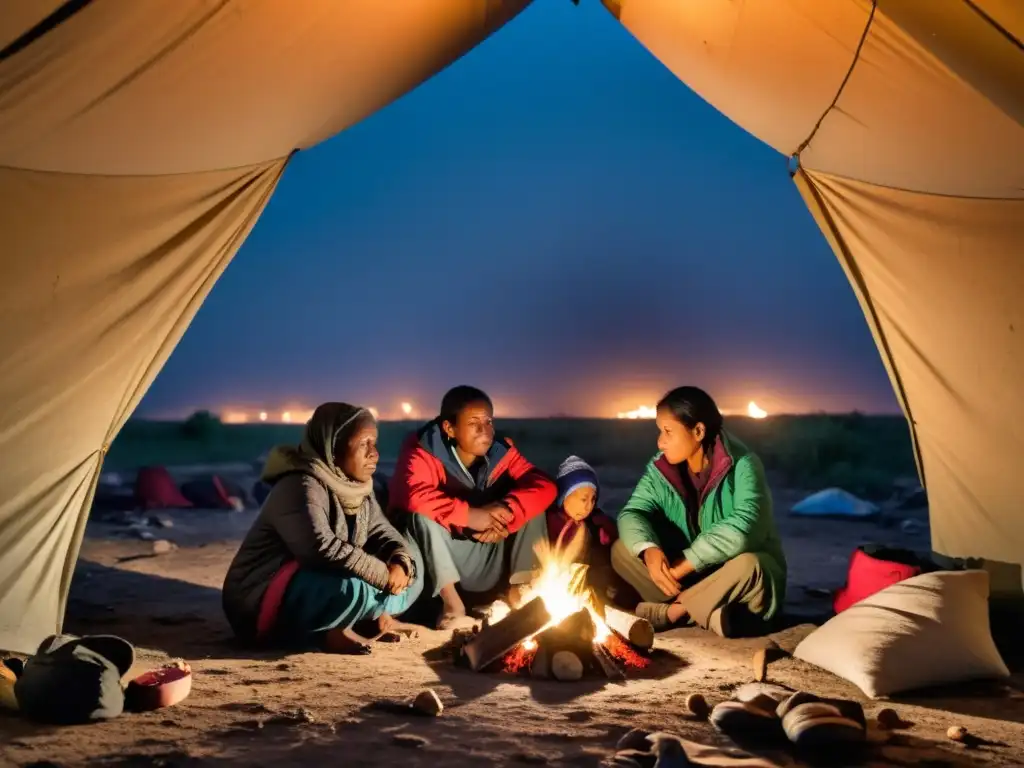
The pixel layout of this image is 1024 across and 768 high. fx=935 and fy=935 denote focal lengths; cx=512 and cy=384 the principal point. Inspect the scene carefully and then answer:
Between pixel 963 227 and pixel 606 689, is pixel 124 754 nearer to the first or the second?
pixel 606 689

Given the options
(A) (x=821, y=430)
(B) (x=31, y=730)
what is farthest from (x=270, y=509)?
(A) (x=821, y=430)

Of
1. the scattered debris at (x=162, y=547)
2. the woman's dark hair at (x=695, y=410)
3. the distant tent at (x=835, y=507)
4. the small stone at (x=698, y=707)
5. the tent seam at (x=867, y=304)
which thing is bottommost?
the small stone at (x=698, y=707)

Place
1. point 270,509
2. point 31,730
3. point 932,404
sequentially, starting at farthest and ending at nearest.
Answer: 1. point 932,404
2. point 270,509
3. point 31,730

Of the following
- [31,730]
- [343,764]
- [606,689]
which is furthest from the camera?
[606,689]

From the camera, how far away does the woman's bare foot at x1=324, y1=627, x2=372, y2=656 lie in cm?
412

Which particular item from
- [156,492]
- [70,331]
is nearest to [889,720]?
[70,331]

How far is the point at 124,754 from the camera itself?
2789 millimetres

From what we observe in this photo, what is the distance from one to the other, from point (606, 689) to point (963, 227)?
2624mm

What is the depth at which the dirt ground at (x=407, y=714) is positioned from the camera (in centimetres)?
283

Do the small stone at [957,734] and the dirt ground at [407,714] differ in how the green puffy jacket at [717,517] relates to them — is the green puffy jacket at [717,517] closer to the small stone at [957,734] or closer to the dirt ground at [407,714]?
the dirt ground at [407,714]

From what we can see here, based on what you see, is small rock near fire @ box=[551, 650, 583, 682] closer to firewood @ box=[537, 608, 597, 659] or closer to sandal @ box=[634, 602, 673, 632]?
firewood @ box=[537, 608, 597, 659]

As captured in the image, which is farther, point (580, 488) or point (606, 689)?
point (580, 488)

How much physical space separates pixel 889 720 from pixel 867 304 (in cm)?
234

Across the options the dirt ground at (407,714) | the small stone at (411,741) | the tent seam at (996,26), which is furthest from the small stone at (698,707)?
the tent seam at (996,26)
